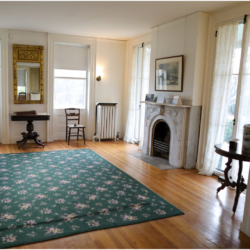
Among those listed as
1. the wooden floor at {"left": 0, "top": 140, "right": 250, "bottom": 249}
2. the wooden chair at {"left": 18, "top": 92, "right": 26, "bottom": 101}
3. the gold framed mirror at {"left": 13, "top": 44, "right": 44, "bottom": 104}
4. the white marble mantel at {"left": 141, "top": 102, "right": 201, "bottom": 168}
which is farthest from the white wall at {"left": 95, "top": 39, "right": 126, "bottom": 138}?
the wooden floor at {"left": 0, "top": 140, "right": 250, "bottom": 249}

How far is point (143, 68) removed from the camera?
22.1 feet

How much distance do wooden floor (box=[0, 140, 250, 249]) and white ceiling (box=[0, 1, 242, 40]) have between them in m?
2.91

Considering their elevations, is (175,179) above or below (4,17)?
below

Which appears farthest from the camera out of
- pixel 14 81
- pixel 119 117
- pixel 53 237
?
pixel 119 117

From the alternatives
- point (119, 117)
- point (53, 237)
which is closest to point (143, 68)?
point (119, 117)

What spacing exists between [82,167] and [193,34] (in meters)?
3.23

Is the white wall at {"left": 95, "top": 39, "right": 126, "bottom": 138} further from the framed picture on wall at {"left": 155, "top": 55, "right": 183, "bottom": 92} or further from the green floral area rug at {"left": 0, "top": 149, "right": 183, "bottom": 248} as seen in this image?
the green floral area rug at {"left": 0, "top": 149, "right": 183, "bottom": 248}

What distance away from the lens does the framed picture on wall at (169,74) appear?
516 centimetres

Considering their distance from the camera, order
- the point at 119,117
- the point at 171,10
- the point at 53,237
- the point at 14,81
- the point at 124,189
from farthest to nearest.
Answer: the point at 119,117, the point at 14,81, the point at 171,10, the point at 124,189, the point at 53,237

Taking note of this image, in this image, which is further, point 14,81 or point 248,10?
point 14,81

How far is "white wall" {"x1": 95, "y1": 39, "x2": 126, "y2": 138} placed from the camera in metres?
7.53

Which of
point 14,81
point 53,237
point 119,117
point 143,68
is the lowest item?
point 53,237

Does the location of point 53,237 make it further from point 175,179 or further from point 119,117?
point 119,117

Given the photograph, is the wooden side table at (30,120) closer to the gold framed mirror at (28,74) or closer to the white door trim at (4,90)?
the white door trim at (4,90)
